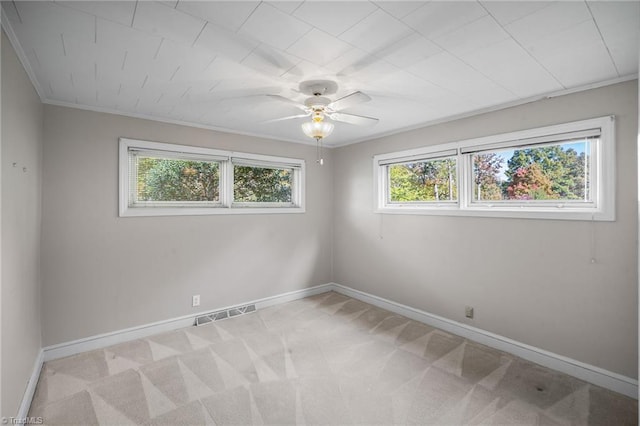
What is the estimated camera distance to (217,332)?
10.8 ft

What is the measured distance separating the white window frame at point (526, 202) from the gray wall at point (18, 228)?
11.2 feet

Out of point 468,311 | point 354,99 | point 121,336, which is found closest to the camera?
point 354,99

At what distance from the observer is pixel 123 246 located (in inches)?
122

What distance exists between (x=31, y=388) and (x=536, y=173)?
4.39 meters

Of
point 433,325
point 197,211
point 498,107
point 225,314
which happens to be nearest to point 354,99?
point 498,107

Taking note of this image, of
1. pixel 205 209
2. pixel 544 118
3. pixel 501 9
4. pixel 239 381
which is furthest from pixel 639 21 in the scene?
pixel 205 209

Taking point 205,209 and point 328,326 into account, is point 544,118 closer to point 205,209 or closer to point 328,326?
point 328,326

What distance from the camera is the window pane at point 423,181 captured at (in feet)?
11.4

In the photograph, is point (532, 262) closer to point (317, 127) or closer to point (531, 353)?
point (531, 353)

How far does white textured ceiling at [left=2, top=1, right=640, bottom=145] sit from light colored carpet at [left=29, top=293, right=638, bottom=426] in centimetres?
229

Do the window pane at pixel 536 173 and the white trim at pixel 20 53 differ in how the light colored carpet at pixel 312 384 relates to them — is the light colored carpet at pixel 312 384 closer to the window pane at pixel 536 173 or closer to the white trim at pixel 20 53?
the window pane at pixel 536 173

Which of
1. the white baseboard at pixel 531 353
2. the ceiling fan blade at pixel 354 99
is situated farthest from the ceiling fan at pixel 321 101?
the white baseboard at pixel 531 353

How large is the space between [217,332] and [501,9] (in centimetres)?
350

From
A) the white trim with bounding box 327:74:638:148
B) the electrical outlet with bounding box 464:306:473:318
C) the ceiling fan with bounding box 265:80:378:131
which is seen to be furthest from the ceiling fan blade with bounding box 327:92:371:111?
the electrical outlet with bounding box 464:306:473:318
